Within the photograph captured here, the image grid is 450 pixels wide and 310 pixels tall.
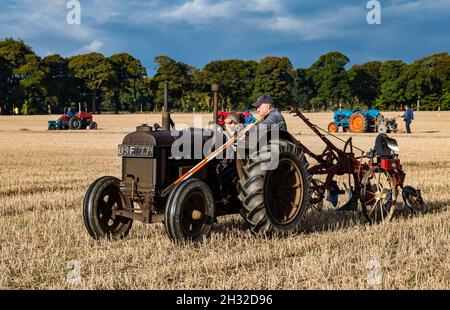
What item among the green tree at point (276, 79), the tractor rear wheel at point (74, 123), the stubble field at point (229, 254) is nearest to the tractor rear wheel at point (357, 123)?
the tractor rear wheel at point (74, 123)

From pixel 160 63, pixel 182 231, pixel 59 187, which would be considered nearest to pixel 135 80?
pixel 160 63

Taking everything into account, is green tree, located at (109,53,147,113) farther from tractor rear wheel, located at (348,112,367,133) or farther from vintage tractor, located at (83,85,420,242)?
vintage tractor, located at (83,85,420,242)

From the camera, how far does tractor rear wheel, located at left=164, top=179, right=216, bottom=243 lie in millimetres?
5750

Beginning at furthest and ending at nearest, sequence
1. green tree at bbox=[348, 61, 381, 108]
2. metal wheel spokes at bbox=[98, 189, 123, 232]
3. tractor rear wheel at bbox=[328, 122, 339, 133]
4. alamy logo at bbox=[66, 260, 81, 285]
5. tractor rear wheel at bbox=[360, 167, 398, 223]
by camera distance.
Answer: green tree at bbox=[348, 61, 381, 108] → tractor rear wheel at bbox=[328, 122, 339, 133] → tractor rear wheel at bbox=[360, 167, 398, 223] → metal wheel spokes at bbox=[98, 189, 123, 232] → alamy logo at bbox=[66, 260, 81, 285]

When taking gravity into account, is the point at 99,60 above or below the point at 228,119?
above

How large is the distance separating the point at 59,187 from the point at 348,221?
6.24 meters

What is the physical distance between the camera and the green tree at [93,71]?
8575 centimetres

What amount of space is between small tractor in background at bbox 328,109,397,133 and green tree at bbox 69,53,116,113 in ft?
189

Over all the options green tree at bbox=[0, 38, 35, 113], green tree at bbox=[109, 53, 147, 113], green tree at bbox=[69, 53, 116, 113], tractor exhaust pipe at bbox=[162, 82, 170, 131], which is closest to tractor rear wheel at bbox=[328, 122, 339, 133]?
tractor exhaust pipe at bbox=[162, 82, 170, 131]

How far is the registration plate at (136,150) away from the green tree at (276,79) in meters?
78.1

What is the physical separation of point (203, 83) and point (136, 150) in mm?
85749

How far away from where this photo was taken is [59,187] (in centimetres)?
1128

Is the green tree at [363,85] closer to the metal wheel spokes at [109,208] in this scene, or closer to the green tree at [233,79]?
the green tree at [233,79]
